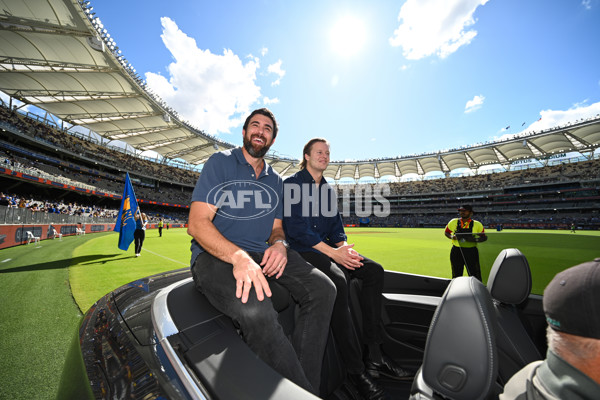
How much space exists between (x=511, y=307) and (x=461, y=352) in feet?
3.66

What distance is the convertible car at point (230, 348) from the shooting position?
2.58ft

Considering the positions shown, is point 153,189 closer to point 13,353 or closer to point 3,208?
point 3,208

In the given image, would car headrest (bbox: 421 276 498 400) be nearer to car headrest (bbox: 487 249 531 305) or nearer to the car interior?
the car interior

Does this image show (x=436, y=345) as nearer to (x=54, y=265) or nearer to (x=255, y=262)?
(x=255, y=262)

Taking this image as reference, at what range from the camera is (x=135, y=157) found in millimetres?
44875

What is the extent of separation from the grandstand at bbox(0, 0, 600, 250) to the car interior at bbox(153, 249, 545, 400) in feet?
47.4

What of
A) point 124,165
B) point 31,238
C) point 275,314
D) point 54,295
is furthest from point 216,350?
point 124,165

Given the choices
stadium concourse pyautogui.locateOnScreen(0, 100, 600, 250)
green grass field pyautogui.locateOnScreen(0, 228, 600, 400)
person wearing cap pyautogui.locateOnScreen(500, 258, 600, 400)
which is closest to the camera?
person wearing cap pyautogui.locateOnScreen(500, 258, 600, 400)

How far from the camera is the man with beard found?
1.08 meters

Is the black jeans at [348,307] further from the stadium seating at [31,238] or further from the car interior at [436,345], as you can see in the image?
the stadium seating at [31,238]

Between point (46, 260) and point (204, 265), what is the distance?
845cm

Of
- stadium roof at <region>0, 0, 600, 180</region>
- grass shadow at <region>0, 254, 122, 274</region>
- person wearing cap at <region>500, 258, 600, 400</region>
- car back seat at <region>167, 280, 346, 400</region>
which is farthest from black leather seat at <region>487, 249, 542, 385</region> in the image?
stadium roof at <region>0, 0, 600, 180</region>

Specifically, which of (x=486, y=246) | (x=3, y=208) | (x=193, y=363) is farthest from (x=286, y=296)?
(x=3, y=208)

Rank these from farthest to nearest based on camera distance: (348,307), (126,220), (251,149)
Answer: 1. (126,220)
2. (251,149)
3. (348,307)
